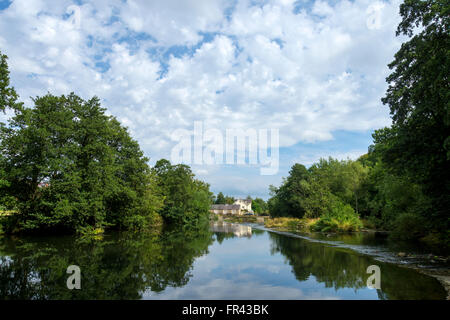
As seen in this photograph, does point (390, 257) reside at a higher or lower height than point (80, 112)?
lower

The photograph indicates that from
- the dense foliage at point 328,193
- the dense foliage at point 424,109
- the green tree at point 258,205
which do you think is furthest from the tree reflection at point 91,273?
the green tree at point 258,205

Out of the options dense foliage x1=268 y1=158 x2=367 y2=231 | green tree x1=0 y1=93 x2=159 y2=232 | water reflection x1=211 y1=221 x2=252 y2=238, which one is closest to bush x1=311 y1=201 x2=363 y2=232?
dense foliage x1=268 y1=158 x2=367 y2=231

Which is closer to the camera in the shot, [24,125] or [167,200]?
[24,125]

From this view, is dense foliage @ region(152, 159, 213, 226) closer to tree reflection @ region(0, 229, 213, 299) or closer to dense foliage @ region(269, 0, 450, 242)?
tree reflection @ region(0, 229, 213, 299)

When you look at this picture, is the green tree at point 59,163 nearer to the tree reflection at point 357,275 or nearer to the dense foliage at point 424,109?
the tree reflection at point 357,275

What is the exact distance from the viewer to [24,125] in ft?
82.3

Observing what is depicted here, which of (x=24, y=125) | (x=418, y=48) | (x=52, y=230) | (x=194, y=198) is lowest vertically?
(x=52, y=230)

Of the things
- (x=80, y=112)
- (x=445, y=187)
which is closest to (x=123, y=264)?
(x=445, y=187)

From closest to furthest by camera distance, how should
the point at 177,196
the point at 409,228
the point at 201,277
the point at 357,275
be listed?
the point at 201,277 < the point at 357,275 < the point at 409,228 < the point at 177,196

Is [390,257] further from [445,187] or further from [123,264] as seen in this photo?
[123,264]

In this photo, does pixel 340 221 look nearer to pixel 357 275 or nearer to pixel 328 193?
pixel 328 193

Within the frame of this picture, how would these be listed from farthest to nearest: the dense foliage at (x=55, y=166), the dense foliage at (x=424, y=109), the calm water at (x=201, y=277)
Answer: the dense foliage at (x=55, y=166) < the dense foliage at (x=424, y=109) < the calm water at (x=201, y=277)

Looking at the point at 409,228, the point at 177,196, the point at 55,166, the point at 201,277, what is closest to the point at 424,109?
the point at 201,277

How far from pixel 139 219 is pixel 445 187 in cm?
3059
